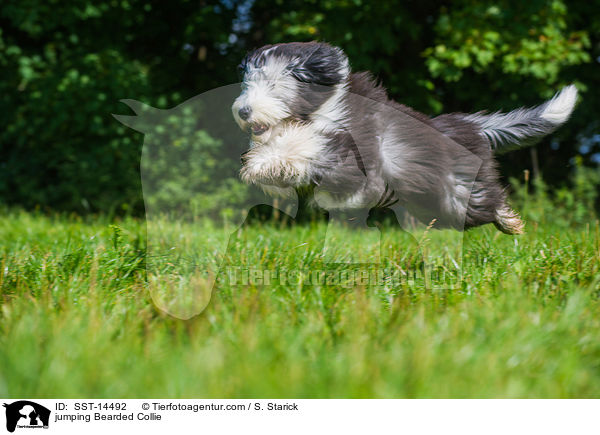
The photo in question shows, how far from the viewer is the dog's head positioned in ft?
6.87

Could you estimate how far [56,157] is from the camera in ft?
26.0

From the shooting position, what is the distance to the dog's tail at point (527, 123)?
258 cm

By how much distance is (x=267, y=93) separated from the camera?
2131mm

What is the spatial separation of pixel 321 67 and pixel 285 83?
0.19 m

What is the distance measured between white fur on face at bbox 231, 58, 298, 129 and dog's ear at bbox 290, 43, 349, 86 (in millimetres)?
51

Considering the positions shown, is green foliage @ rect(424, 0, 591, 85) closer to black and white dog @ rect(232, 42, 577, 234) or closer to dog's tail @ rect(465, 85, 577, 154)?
dog's tail @ rect(465, 85, 577, 154)

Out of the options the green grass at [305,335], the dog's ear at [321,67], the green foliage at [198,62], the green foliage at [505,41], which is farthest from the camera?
the green foliage at [198,62]

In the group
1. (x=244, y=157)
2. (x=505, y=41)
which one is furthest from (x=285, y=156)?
(x=505, y=41)

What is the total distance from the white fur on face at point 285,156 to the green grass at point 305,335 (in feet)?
1.68
